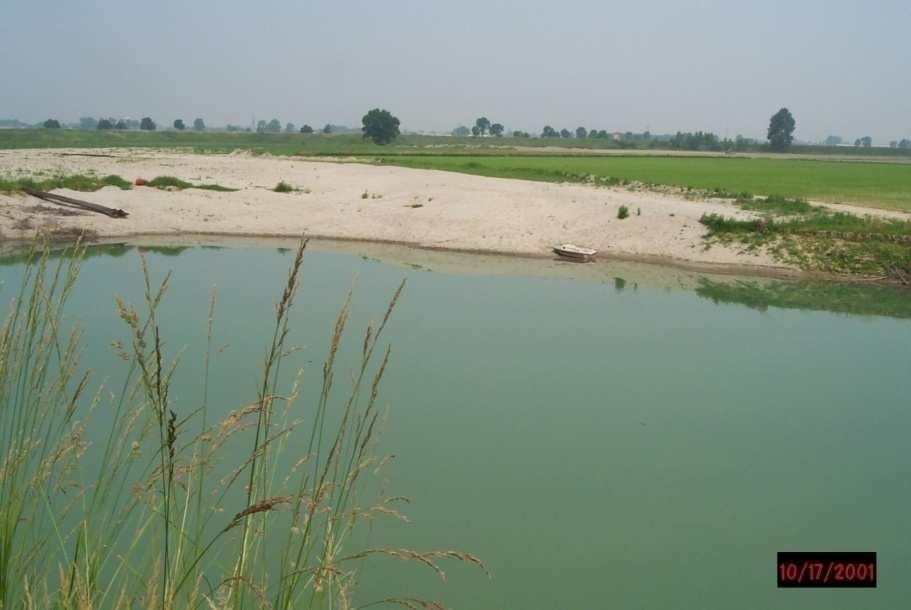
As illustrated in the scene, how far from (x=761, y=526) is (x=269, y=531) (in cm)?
368

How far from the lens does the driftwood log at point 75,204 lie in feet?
61.5

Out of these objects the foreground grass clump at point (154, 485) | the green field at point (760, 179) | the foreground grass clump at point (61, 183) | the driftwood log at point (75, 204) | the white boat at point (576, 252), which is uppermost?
the green field at point (760, 179)

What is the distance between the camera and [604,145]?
7612 cm

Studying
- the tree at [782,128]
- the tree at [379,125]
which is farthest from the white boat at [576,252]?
the tree at [782,128]

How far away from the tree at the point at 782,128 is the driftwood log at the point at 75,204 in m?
81.3

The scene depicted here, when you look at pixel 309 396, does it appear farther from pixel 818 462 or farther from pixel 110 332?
pixel 818 462

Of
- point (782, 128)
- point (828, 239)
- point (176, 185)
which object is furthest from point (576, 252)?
point (782, 128)

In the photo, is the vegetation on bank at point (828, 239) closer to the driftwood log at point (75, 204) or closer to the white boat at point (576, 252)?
the white boat at point (576, 252)

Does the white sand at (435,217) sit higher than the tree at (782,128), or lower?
lower
